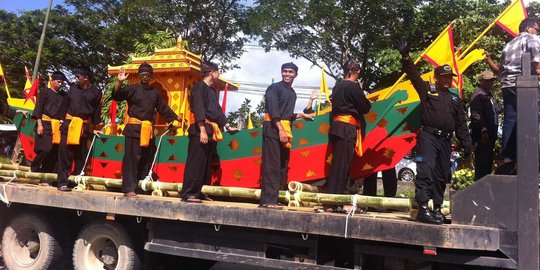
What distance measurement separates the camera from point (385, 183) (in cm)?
563

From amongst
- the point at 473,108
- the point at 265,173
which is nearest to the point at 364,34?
the point at 473,108

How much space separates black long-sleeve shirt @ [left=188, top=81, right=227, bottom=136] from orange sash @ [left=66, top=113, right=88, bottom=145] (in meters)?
1.85

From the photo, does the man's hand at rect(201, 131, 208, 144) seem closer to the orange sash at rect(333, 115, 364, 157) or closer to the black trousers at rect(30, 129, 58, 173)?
the orange sash at rect(333, 115, 364, 157)

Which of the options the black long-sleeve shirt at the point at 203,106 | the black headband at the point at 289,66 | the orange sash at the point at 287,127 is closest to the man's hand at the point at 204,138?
the black long-sleeve shirt at the point at 203,106

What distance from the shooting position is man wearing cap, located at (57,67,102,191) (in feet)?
19.8

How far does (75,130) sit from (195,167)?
6.79 ft

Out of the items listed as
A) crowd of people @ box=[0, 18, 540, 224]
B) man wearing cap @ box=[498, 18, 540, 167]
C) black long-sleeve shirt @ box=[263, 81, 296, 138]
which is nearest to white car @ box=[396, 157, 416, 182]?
crowd of people @ box=[0, 18, 540, 224]

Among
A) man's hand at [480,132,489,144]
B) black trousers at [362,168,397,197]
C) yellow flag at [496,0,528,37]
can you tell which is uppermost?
yellow flag at [496,0,528,37]

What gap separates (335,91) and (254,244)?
5.31 feet

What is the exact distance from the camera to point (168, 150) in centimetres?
601

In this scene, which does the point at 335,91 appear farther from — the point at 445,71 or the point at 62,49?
the point at 62,49

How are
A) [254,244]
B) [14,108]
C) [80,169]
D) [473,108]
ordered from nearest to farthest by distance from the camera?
[254,244] → [473,108] → [80,169] → [14,108]

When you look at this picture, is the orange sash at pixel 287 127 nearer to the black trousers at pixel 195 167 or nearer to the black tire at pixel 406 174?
the black trousers at pixel 195 167

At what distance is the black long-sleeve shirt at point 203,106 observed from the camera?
500cm
